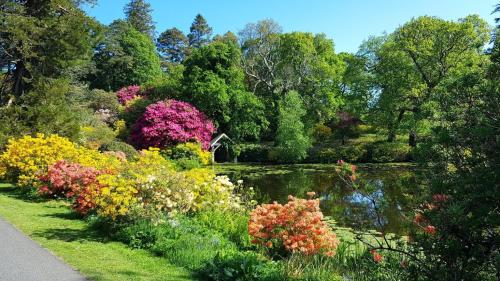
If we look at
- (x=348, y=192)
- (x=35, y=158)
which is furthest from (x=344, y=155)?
(x=35, y=158)

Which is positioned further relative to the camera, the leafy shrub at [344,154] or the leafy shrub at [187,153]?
the leafy shrub at [344,154]

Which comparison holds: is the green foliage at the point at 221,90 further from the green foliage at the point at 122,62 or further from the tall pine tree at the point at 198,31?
the tall pine tree at the point at 198,31

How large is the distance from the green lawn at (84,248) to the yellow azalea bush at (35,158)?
288 centimetres

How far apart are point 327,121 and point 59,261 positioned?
35.7 meters

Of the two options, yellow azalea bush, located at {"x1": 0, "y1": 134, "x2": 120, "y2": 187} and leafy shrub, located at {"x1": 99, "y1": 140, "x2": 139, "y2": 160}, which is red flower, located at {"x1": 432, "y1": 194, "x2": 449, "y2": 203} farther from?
leafy shrub, located at {"x1": 99, "y1": 140, "x2": 139, "y2": 160}

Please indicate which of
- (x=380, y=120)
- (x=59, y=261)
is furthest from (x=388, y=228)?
(x=380, y=120)

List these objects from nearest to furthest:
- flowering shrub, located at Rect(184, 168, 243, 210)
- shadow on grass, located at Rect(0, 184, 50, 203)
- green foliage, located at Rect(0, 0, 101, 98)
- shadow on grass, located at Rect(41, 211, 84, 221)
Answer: flowering shrub, located at Rect(184, 168, 243, 210) → shadow on grass, located at Rect(41, 211, 84, 221) → shadow on grass, located at Rect(0, 184, 50, 203) → green foliage, located at Rect(0, 0, 101, 98)

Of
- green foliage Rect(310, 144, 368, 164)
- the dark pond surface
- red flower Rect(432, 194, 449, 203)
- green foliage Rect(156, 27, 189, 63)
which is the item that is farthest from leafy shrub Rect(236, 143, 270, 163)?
green foliage Rect(156, 27, 189, 63)

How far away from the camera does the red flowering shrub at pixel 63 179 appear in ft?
41.8

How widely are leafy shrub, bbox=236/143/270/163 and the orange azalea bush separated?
27415 mm

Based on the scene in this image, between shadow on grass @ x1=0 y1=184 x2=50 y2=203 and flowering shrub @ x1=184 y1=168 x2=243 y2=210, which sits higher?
flowering shrub @ x1=184 y1=168 x2=243 y2=210

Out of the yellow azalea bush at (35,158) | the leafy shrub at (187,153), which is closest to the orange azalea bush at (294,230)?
the yellow azalea bush at (35,158)

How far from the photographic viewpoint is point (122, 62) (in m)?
46.6

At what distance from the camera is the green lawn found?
20.9ft
